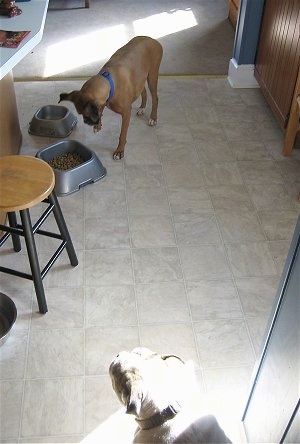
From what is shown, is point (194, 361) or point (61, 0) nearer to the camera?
point (194, 361)

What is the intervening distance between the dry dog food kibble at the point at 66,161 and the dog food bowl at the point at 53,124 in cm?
36

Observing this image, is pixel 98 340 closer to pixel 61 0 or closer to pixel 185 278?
pixel 185 278

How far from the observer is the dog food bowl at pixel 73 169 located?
2.85 metres

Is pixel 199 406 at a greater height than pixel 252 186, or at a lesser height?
greater

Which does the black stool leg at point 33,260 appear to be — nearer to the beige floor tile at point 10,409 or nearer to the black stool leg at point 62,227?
the black stool leg at point 62,227

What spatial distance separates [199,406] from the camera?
146 centimetres

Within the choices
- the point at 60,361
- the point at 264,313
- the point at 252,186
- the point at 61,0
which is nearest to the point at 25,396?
the point at 60,361

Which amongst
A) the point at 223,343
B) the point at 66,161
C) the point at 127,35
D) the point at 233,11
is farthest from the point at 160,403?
the point at 233,11

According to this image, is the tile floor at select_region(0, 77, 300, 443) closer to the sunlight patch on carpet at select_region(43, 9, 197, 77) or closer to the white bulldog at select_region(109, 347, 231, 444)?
the white bulldog at select_region(109, 347, 231, 444)

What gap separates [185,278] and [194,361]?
0.46m

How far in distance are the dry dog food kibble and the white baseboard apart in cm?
160

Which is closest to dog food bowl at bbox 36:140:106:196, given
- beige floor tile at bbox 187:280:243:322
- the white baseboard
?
beige floor tile at bbox 187:280:243:322

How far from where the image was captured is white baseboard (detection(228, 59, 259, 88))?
3902 millimetres

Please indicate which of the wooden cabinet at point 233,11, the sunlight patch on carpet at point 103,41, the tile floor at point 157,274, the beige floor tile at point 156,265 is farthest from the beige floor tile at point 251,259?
the wooden cabinet at point 233,11
